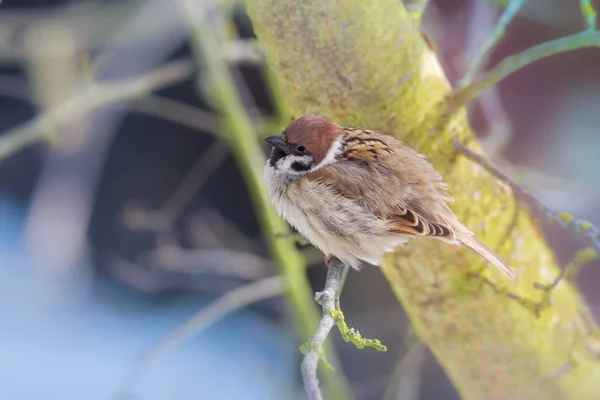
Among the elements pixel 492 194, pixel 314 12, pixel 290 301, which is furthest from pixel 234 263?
pixel 314 12

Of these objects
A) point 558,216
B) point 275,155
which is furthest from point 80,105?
point 558,216

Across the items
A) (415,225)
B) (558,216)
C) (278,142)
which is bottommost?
(558,216)

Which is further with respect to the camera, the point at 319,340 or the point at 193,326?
the point at 193,326

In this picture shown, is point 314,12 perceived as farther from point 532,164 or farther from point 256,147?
point 532,164

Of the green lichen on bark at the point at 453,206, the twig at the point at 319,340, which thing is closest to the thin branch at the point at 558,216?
the green lichen on bark at the point at 453,206

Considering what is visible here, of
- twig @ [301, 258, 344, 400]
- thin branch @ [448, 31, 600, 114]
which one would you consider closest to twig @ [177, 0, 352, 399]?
twig @ [301, 258, 344, 400]

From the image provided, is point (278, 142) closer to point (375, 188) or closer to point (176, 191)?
point (375, 188)

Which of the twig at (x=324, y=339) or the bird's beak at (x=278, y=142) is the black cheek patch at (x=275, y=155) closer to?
the bird's beak at (x=278, y=142)
